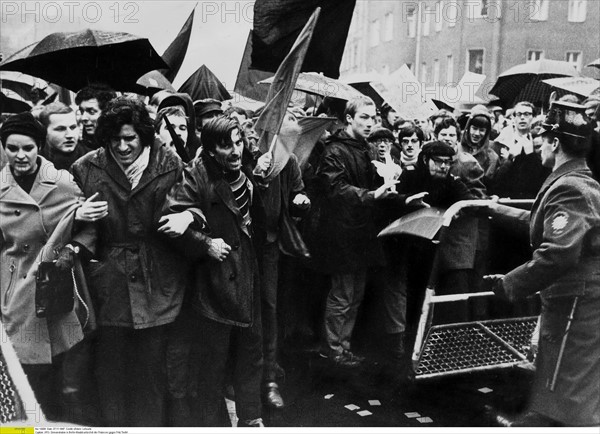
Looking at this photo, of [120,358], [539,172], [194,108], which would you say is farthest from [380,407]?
[194,108]

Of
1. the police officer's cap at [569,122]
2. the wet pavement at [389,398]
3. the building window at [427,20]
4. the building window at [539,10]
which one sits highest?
the building window at [539,10]

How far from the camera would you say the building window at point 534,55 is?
4668 millimetres

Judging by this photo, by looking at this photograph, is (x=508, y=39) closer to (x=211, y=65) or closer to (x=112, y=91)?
(x=211, y=65)

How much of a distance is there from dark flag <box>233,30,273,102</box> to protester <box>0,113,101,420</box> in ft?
4.69

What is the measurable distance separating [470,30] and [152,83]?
222 cm

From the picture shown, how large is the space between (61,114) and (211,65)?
1061 mm

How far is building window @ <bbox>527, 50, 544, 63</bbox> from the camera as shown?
4.67 metres

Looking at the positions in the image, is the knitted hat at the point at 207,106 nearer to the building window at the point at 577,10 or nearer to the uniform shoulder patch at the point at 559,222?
the uniform shoulder patch at the point at 559,222

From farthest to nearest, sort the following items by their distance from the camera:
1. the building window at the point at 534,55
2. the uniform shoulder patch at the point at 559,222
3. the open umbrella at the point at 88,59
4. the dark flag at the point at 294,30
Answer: the building window at the point at 534,55 < the dark flag at the point at 294,30 < the open umbrella at the point at 88,59 < the uniform shoulder patch at the point at 559,222

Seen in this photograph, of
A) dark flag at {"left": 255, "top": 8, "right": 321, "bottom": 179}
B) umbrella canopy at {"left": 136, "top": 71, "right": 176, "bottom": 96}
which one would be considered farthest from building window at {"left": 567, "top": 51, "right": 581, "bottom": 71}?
umbrella canopy at {"left": 136, "top": 71, "right": 176, "bottom": 96}

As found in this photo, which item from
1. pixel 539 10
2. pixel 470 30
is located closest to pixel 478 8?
pixel 470 30

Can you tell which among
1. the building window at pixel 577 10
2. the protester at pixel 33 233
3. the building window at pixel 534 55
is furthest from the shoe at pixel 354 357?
the building window at pixel 577 10

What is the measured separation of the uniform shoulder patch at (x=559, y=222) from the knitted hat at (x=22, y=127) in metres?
2.74

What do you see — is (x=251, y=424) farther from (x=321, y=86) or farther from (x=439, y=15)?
(x=439, y=15)
